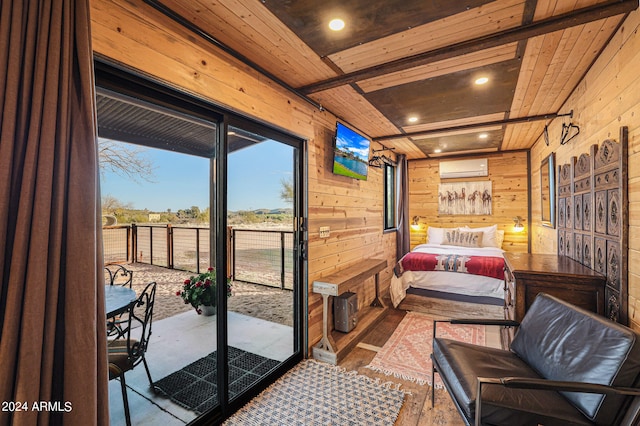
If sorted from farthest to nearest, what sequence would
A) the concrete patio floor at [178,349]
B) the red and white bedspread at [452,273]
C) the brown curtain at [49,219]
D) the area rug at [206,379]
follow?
the red and white bedspread at [452,273] < the area rug at [206,379] < the concrete patio floor at [178,349] < the brown curtain at [49,219]

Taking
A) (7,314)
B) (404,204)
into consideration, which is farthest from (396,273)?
(7,314)

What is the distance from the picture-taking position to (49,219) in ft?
3.53

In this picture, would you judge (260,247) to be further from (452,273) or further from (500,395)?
(500,395)

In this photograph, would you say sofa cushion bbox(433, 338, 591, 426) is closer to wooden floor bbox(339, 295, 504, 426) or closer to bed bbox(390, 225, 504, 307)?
wooden floor bbox(339, 295, 504, 426)

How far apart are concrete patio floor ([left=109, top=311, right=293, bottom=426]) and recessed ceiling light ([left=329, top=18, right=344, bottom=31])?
2558mm

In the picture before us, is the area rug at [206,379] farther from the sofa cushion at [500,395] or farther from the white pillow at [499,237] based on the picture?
the white pillow at [499,237]

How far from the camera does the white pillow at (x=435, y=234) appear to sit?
5.56 meters

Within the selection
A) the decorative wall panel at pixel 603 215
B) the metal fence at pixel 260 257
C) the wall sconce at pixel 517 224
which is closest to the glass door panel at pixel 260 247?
the metal fence at pixel 260 257

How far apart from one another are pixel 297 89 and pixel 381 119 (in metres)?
1.32

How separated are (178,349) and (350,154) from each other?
2658 millimetres

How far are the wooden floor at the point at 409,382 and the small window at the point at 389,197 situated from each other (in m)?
1.43

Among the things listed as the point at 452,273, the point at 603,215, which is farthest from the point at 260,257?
the point at 603,215

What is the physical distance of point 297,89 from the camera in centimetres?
262

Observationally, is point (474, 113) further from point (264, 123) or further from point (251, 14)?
point (251, 14)
